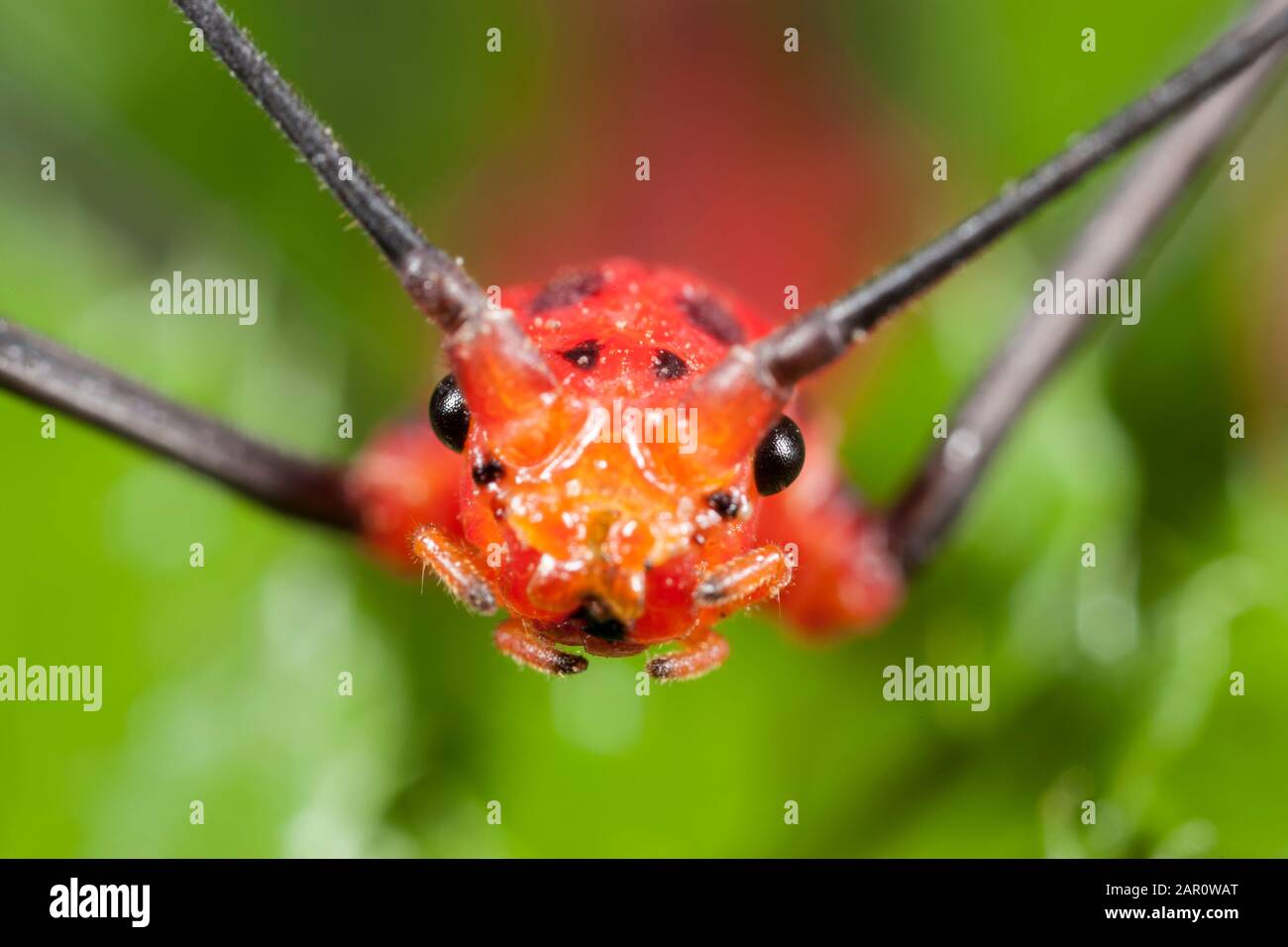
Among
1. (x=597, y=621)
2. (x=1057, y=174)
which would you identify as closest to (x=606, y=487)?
(x=597, y=621)

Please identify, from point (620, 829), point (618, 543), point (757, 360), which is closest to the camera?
point (618, 543)

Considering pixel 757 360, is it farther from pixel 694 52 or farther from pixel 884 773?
pixel 694 52

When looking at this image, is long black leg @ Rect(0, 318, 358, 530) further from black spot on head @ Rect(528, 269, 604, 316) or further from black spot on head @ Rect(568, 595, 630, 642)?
black spot on head @ Rect(568, 595, 630, 642)

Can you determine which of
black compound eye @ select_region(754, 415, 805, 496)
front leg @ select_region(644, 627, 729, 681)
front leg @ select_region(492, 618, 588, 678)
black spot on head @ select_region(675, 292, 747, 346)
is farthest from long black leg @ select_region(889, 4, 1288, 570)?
front leg @ select_region(492, 618, 588, 678)

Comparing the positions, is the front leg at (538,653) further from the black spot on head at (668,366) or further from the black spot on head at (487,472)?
the black spot on head at (668,366)
